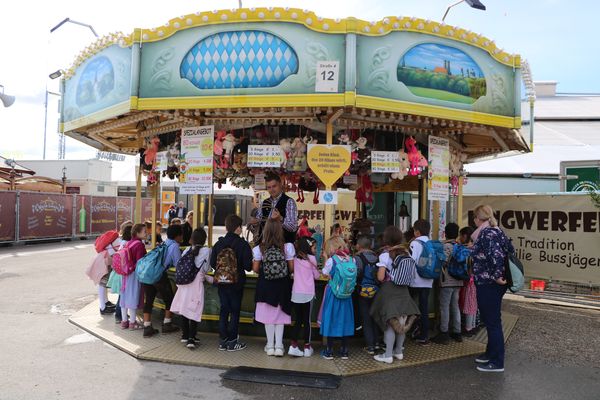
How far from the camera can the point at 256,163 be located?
5.95 m

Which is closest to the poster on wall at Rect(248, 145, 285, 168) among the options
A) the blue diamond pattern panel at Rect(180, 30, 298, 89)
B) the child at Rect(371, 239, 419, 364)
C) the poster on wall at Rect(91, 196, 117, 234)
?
the blue diamond pattern panel at Rect(180, 30, 298, 89)

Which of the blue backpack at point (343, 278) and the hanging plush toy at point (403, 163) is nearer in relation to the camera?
the blue backpack at point (343, 278)

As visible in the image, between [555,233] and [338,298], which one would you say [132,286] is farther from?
[555,233]

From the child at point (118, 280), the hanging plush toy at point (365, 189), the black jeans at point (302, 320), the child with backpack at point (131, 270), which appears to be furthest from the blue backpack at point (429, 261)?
the child at point (118, 280)

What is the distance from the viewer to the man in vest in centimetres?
554

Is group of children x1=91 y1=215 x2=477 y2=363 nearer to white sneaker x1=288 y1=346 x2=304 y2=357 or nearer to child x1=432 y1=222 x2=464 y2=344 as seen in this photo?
white sneaker x1=288 y1=346 x2=304 y2=357

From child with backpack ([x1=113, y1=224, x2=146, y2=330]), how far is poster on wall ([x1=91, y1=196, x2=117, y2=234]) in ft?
57.2

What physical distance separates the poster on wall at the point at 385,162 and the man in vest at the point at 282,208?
1315 millimetres

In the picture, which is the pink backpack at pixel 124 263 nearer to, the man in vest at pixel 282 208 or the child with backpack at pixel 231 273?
the child with backpack at pixel 231 273

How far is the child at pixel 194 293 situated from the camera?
17.1 feet

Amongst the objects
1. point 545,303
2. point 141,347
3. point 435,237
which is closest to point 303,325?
point 141,347

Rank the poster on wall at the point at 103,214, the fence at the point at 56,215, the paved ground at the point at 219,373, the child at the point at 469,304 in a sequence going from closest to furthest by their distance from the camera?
1. the paved ground at the point at 219,373
2. the child at the point at 469,304
3. the fence at the point at 56,215
4. the poster on wall at the point at 103,214

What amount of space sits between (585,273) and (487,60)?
5113mm

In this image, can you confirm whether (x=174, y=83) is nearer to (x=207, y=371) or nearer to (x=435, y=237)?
(x=207, y=371)
